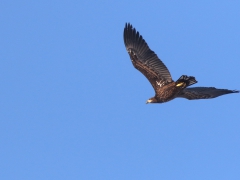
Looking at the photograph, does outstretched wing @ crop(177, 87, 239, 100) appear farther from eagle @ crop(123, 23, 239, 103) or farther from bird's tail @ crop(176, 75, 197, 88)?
bird's tail @ crop(176, 75, 197, 88)

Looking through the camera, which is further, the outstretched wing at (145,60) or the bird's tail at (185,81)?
the outstretched wing at (145,60)

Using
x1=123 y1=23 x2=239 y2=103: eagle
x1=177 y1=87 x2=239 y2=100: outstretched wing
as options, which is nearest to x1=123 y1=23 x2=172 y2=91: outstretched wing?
x1=123 y1=23 x2=239 y2=103: eagle

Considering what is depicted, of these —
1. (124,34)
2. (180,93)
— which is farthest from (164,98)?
(124,34)

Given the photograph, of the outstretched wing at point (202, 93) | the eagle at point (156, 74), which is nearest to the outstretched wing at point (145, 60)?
the eagle at point (156, 74)

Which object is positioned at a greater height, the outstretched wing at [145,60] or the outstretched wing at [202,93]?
the outstretched wing at [145,60]

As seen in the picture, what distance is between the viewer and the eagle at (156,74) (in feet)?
77.6

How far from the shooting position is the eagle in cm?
2364

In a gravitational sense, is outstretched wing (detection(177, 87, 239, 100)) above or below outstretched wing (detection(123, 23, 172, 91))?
below

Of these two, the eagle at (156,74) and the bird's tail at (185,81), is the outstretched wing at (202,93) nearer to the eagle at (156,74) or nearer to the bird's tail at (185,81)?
the eagle at (156,74)

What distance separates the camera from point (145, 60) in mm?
24625

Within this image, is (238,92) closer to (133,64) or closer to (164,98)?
(164,98)

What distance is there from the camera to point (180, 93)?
2388 centimetres

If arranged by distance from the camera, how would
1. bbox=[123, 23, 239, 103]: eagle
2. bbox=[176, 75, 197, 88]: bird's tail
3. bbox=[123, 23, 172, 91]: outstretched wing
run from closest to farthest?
bbox=[176, 75, 197, 88]: bird's tail < bbox=[123, 23, 239, 103]: eagle < bbox=[123, 23, 172, 91]: outstretched wing

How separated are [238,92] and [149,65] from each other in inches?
194
